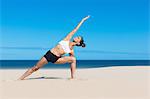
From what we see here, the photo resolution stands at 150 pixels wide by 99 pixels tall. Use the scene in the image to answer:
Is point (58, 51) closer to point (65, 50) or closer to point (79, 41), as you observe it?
point (65, 50)

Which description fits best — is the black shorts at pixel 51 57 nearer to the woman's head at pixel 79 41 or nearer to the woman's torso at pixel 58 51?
the woman's torso at pixel 58 51

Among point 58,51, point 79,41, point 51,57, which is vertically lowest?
point 51,57

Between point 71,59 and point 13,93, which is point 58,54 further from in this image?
point 13,93

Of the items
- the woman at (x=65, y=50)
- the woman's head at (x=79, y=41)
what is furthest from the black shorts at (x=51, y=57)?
the woman's head at (x=79, y=41)

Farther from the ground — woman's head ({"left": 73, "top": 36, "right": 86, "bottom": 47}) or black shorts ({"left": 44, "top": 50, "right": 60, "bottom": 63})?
woman's head ({"left": 73, "top": 36, "right": 86, "bottom": 47})

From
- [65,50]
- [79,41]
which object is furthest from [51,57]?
[79,41]

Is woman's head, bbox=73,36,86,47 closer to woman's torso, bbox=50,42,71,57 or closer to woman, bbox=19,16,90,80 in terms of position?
woman, bbox=19,16,90,80

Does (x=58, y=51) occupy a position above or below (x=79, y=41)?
below

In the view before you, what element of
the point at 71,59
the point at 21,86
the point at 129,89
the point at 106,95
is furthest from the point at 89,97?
the point at 71,59

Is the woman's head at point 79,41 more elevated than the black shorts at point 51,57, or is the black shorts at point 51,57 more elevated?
the woman's head at point 79,41

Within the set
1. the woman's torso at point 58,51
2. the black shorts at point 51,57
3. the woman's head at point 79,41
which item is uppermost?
the woman's head at point 79,41

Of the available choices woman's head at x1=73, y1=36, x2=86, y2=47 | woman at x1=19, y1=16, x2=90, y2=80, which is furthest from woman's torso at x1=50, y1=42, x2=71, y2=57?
woman's head at x1=73, y1=36, x2=86, y2=47

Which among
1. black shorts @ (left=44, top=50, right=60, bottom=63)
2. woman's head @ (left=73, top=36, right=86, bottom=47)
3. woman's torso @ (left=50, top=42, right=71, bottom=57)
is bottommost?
black shorts @ (left=44, top=50, right=60, bottom=63)

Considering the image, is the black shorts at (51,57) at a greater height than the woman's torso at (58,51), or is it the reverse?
the woman's torso at (58,51)
